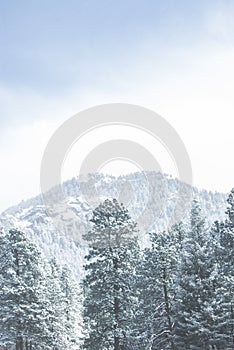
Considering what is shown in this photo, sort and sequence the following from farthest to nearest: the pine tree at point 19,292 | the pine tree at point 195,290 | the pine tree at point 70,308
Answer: the pine tree at point 70,308, the pine tree at point 19,292, the pine tree at point 195,290

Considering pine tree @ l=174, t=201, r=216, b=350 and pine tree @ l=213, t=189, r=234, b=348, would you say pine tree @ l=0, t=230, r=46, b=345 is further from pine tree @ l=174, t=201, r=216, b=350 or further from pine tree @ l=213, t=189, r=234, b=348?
pine tree @ l=213, t=189, r=234, b=348

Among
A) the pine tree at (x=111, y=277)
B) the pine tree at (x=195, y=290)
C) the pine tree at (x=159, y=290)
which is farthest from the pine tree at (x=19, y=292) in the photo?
the pine tree at (x=195, y=290)

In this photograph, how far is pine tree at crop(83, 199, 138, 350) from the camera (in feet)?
98.2

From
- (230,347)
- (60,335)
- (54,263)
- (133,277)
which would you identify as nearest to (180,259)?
(133,277)

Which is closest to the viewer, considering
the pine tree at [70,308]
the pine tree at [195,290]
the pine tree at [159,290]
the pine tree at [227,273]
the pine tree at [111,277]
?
the pine tree at [195,290]

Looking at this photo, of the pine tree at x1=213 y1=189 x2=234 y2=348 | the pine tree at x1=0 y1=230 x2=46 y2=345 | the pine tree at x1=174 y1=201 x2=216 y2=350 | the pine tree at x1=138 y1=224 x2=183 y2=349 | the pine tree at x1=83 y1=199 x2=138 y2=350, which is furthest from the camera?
the pine tree at x1=0 y1=230 x2=46 y2=345

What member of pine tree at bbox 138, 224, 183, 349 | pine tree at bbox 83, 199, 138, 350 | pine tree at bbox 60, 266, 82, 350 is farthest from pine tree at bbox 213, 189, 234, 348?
pine tree at bbox 60, 266, 82, 350

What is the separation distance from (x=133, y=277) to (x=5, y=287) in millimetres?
10649

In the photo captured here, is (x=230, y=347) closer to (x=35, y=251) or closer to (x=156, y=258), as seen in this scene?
(x=156, y=258)

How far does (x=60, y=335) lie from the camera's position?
5581 centimetres

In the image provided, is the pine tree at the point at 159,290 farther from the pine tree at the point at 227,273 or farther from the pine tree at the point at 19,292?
the pine tree at the point at 19,292

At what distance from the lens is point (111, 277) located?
97.6 feet

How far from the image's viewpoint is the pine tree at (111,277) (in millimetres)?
29938

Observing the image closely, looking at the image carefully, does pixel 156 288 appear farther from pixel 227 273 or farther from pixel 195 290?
pixel 227 273
